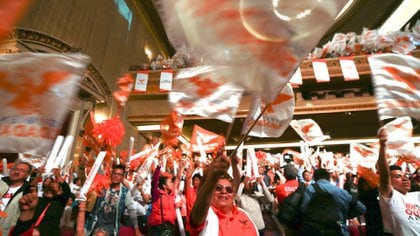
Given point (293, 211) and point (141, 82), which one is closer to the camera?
point (293, 211)

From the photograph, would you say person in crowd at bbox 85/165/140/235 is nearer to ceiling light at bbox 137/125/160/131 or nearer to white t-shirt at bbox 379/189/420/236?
white t-shirt at bbox 379/189/420/236

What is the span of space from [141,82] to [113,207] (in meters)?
7.05

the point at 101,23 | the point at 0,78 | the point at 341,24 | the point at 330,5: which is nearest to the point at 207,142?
the point at 0,78

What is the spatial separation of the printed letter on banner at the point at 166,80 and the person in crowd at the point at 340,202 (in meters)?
7.16

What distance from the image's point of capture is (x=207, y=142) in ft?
15.8

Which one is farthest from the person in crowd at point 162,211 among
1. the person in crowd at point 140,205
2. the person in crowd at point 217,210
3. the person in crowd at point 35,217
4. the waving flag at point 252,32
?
the waving flag at point 252,32

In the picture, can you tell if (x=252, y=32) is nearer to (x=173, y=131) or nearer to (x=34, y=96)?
(x=34, y=96)

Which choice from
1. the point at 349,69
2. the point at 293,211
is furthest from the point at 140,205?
the point at 349,69

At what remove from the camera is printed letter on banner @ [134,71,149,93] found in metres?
9.82

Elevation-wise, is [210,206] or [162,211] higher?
[210,206]

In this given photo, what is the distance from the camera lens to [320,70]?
9.42 m

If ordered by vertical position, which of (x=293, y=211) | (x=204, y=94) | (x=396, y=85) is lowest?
(x=293, y=211)

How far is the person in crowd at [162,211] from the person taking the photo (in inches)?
123

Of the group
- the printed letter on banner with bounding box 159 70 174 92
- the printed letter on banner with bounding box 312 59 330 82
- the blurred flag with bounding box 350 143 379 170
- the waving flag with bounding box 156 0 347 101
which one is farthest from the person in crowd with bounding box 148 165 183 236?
the printed letter on banner with bounding box 312 59 330 82
